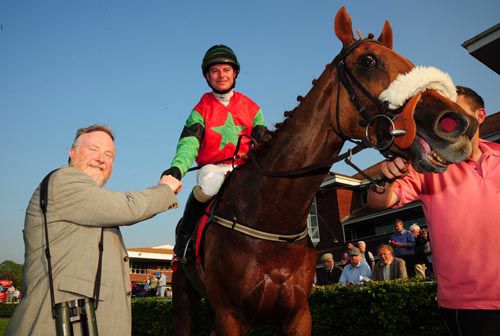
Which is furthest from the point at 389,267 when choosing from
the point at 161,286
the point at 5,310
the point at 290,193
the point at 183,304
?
the point at 5,310

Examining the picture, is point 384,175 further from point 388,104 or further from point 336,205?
point 336,205

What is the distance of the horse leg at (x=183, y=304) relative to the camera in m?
4.76

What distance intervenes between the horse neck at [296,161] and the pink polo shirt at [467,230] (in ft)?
2.05

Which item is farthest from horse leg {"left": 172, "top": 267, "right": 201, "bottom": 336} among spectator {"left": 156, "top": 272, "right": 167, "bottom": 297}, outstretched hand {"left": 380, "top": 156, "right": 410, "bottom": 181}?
spectator {"left": 156, "top": 272, "right": 167, "bottom": 297}

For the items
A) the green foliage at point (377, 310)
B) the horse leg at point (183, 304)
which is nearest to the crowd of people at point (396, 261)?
the green foliage at point (377, 310)

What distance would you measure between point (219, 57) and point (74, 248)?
2.53 metres

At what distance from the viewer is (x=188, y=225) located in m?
3.84

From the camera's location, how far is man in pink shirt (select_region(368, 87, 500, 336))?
93.0 inches

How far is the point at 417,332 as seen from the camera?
215 inches

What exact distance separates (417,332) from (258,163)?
389 cm

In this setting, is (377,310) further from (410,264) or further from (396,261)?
(410,264)

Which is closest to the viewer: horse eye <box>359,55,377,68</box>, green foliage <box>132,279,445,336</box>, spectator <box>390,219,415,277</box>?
horse eye <box>359,55,377,68</box>

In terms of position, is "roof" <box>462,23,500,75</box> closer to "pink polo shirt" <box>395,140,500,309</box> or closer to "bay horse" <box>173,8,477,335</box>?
"bay horse" <box>173,8,477,335</box>

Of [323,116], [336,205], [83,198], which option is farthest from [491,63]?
[336,205]
